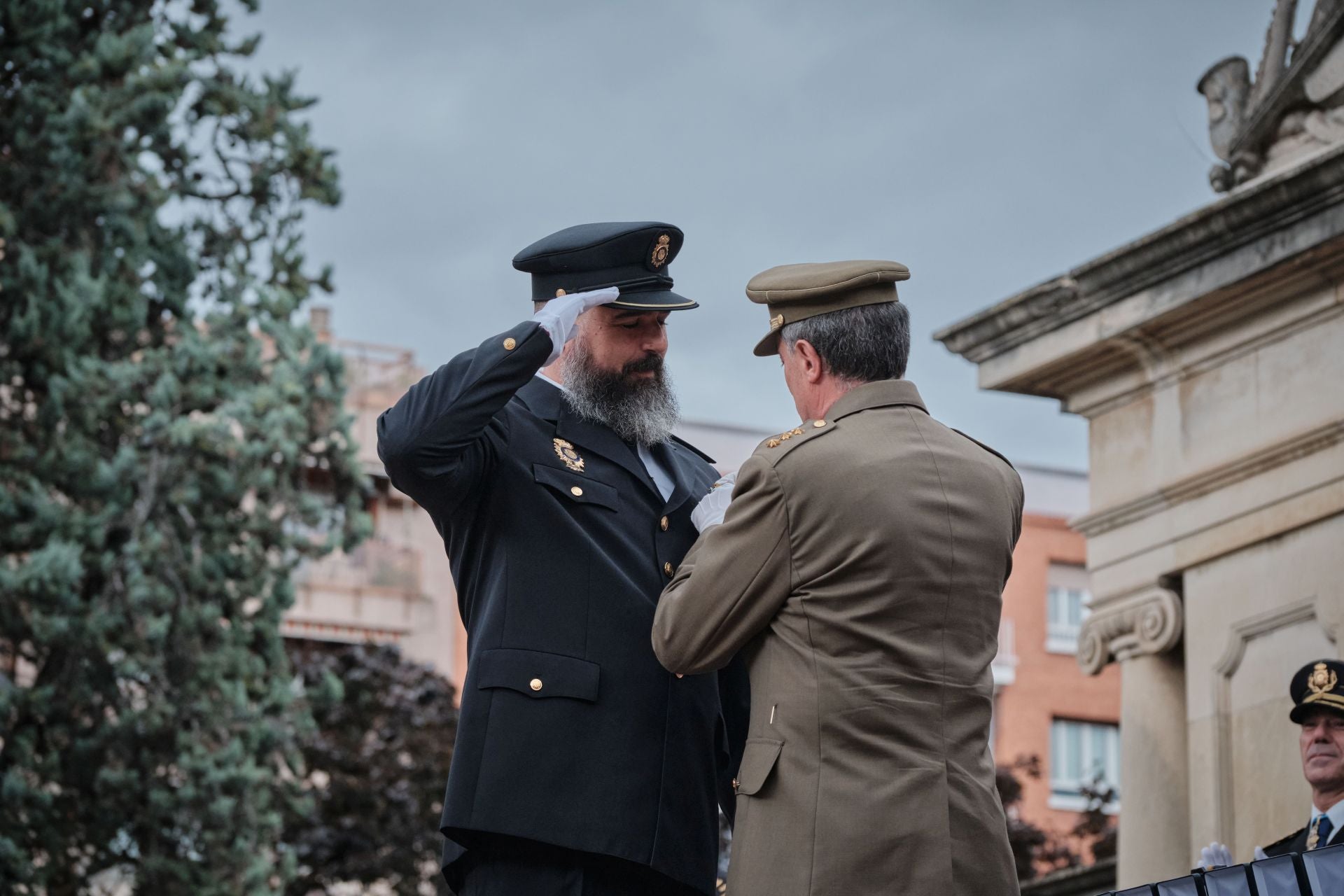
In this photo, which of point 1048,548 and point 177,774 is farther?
point 1048,548

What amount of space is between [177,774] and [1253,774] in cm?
785

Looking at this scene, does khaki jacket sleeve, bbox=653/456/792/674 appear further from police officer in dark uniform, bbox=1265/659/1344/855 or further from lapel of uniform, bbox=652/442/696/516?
police officer in dark uniform, bbox=1265/659/1344/855

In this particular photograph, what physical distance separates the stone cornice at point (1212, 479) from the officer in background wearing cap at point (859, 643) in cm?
497

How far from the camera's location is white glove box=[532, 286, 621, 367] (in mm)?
4695

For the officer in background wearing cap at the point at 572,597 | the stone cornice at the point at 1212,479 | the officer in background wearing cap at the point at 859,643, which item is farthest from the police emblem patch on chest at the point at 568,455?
the stone cornice at the point at 1212,479

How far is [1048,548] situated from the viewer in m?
39.7

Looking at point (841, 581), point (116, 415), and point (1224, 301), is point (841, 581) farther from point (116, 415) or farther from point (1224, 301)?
point (116, 415)

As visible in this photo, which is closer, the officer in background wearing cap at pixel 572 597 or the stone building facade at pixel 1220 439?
the officer in background wearing cap at pixel 572 597

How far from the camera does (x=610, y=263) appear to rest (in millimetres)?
4879

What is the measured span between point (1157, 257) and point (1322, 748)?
318 cm

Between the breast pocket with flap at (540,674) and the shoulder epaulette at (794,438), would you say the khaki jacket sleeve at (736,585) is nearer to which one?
the shoulder epaulette at (794,438)

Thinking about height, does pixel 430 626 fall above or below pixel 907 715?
above

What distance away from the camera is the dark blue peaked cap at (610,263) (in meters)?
4.86

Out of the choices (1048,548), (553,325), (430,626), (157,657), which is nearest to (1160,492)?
(553,325)
